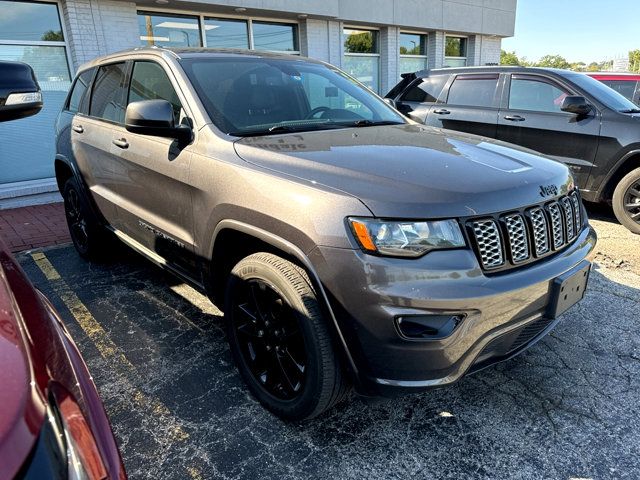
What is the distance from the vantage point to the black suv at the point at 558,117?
207 inches

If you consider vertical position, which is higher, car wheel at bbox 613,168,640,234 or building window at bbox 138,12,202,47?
building window at bbox 138,12,202,47

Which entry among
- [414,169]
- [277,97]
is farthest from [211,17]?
[414,169]

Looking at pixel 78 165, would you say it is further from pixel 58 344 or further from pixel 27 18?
pixel 27 18

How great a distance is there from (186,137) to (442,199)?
5.01ft

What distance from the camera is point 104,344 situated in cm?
312

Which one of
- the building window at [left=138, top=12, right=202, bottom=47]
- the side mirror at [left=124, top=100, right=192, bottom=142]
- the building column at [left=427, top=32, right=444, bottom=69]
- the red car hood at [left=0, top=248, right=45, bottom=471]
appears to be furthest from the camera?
the building column at [left=427, top=32, right=444, bottom=69]

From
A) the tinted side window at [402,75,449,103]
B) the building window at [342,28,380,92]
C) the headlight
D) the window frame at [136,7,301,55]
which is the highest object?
the window frame at [136,7,301,55]

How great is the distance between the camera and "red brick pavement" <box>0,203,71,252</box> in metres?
5.41

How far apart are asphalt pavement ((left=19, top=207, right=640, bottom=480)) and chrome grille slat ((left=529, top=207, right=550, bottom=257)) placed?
2.90 feet

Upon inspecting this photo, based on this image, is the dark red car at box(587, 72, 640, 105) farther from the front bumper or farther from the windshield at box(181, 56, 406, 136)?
the front bumper

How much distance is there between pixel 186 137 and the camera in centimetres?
263

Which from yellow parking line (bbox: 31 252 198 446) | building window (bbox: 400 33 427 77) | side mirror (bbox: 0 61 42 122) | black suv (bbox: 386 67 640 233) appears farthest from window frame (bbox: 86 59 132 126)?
building window (bbox: 400 33 427 77)

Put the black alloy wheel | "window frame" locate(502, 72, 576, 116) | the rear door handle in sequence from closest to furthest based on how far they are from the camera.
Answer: the black alloy wheel, the rear door handle, "window frame" locate(502, 72, 576, 116)

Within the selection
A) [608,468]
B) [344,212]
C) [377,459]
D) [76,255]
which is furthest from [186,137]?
[76,255]
